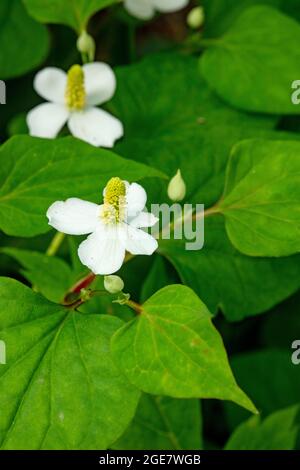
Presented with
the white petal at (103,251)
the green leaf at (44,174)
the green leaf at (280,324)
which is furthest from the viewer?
the green leaf at (280,324)

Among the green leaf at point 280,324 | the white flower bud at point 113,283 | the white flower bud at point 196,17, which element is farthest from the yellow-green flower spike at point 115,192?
the green leaf at point 280,324

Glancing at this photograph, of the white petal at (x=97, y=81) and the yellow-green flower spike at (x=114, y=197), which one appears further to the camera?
the white petal at (x=97, y=81)

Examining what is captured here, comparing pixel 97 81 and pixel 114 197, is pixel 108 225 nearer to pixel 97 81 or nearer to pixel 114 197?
pixel 114 197

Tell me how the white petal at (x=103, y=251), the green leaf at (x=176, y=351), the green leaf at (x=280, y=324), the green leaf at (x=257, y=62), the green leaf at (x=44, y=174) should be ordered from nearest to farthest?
1. the green leaf at (x=176, y=351)
2. the white petal at (x=103, y=251)
3. the green leaf at (x=44, y=174)
4. the green leaf at (x=257, y=62)
5. the green leaf at (x=280, y=324)

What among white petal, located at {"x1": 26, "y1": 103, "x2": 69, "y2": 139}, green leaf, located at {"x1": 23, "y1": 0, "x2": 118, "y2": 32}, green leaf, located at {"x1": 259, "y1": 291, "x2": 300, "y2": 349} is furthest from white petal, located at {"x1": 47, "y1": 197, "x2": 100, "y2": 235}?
green leaf, located at {"x1": 259, "y1": 291, "x2": 300, "y2": 349}

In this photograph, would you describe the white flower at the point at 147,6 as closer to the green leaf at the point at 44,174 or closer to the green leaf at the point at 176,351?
the green leaf at the point at 44,174
